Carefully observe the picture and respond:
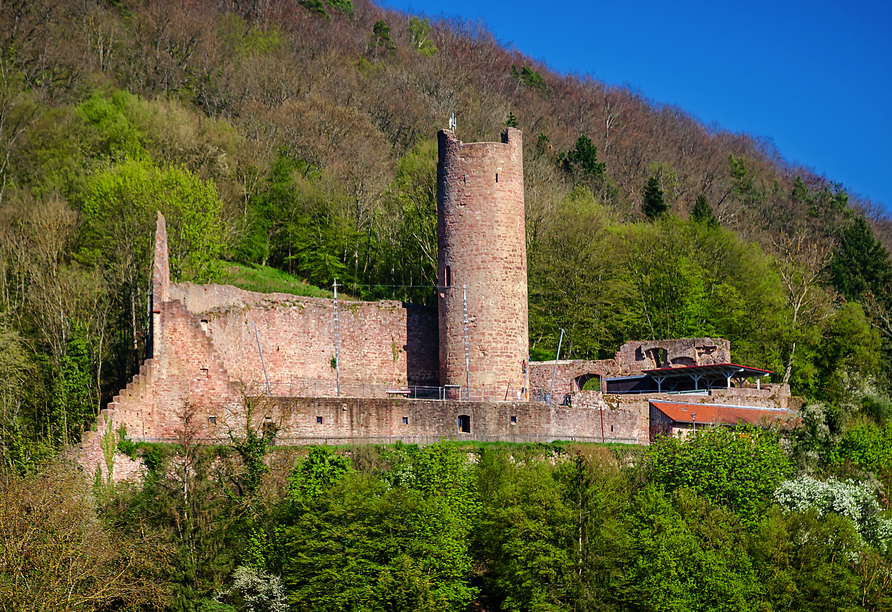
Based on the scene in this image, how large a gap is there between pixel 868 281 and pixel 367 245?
1218 inches

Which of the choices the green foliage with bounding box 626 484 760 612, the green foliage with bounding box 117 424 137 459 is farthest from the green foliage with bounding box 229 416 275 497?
the green foliage with bounding box 626 484 760 612

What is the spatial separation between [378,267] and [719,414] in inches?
828

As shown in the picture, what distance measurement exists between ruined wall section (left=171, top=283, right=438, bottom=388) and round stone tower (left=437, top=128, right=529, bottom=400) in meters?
2.27

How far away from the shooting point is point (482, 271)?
131 feet

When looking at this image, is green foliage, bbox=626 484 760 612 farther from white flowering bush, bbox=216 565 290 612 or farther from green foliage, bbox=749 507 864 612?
white flowering bush, bbox=216 565 290 612

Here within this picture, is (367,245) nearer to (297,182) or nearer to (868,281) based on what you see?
(297,182)

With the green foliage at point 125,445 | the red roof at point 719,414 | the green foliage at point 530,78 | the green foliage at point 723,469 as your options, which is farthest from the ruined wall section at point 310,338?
the green foliage at point 530,78

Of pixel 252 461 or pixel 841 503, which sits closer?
pixel 252 461

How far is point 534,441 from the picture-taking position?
121 feet

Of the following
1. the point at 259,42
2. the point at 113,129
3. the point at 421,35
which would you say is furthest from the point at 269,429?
the point at 421,35

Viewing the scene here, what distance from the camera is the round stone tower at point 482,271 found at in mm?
39750

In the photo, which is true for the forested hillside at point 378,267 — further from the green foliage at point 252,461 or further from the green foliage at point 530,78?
the green foliage at point 530,78

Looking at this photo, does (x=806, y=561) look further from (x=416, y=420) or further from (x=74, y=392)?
(x=74, y=392)

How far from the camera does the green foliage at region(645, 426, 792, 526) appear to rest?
34688 millimetres
